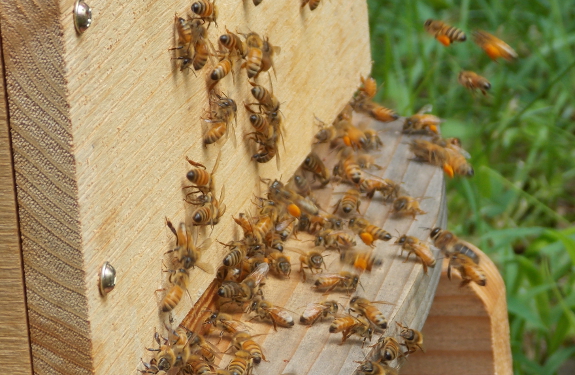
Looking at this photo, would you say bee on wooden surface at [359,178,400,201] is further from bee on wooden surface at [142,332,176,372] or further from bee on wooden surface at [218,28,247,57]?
bee on wooden surface at [142,332,176,372]

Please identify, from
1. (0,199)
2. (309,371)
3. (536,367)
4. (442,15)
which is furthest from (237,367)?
(442,15)

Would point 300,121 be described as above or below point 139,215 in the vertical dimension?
below

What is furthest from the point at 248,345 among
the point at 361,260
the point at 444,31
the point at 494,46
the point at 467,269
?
the point at 494,46

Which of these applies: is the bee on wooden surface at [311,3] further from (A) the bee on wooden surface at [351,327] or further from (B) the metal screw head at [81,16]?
(B) the metal screw head at [81,16]

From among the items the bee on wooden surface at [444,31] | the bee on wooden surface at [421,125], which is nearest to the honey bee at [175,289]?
the bee on wooden surface at [421,125]

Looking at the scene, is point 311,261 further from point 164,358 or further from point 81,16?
point 81,16

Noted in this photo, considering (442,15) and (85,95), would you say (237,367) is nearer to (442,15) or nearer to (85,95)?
(85,95)

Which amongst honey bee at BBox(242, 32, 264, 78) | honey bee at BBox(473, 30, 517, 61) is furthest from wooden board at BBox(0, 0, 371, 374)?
honey bee at BBox(473, 30, 517, 61)
